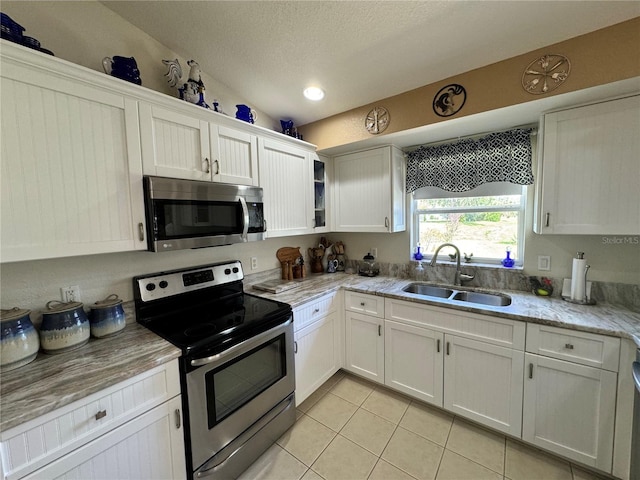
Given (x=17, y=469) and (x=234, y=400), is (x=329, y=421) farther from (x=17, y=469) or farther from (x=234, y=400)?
(x=17, y=469)

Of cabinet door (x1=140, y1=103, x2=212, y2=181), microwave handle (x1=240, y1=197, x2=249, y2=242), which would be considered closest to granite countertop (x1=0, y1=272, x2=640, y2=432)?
microwave handle (x1=240, y1=197, x2=249, y2=242)

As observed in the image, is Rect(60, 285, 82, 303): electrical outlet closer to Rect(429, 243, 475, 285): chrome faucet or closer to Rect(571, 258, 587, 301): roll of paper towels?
Rect(429, 243, 475, 285): chrome faucet

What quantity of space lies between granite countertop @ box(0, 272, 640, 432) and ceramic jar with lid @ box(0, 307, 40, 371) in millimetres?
36

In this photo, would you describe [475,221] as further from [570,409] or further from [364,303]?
[570,409]

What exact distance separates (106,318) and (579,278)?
290cm

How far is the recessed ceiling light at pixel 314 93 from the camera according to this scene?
6.97 feet

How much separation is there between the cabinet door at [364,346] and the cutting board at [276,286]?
1.87 ft

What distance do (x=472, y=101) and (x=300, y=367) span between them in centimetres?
223

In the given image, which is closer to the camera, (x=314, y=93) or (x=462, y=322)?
(x=462, y=322)

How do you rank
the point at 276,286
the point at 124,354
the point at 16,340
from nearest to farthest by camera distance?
1. the point at 16,340
2. the point at 124,354
3. the point at 276,286

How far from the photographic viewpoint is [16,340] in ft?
3.56

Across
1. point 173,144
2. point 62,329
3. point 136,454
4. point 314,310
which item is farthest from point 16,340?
point 314,310

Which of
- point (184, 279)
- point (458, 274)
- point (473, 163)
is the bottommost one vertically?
point (458, 274)

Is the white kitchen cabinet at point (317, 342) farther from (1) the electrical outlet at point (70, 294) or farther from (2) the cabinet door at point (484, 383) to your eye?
(1) the electrical outlet at point (70, 294)
